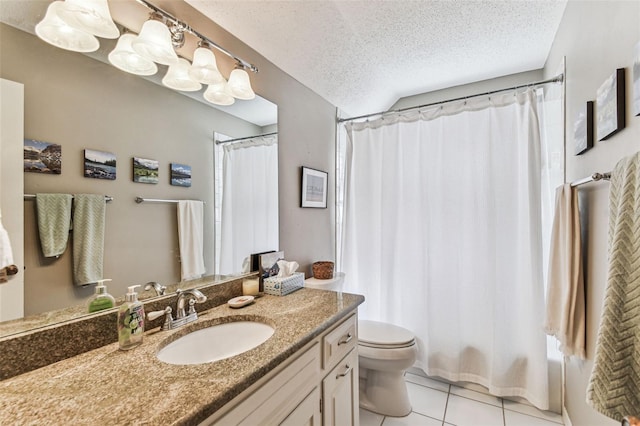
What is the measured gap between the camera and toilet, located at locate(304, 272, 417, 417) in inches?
69.8

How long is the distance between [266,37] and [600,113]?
1.64 m

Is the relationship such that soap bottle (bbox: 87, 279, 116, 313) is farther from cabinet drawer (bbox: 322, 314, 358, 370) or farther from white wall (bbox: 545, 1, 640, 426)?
white wall (bbox: 545, 1, 640, 426)

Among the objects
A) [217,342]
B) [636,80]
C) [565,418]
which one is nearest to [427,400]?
[565,418]

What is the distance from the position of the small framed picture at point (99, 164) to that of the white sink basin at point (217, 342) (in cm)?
65

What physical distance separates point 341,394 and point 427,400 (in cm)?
108

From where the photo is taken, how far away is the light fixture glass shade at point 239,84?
147cm

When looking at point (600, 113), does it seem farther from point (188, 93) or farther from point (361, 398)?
point (361, 398)

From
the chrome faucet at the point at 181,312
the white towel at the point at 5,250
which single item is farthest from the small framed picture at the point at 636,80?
the white towel at the point at 5,250

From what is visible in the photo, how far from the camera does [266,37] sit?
65.3 inches

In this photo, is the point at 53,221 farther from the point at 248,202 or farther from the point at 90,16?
the point at 248,202

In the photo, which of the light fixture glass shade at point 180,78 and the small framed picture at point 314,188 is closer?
the light fixture glass shade at point 180,78

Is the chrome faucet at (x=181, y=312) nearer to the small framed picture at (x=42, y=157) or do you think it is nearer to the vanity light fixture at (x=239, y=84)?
the small framed picture at (x=42, y=157)

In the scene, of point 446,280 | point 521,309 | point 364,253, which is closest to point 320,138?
point 364,253

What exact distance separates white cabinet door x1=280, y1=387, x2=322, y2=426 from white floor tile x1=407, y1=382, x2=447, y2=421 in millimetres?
1148
